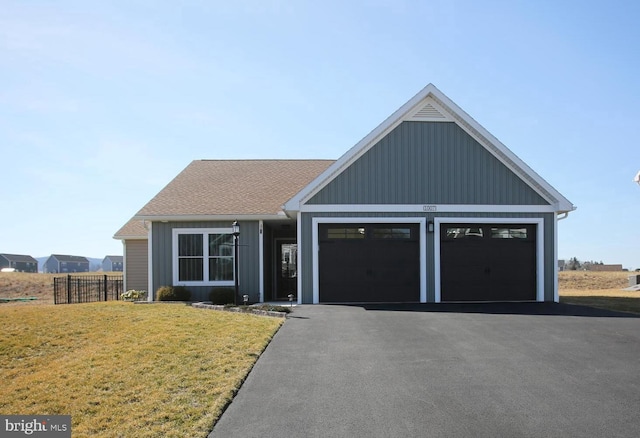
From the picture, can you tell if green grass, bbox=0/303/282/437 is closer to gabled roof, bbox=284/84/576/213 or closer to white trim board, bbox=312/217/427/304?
white trim board, bbox=312/217/427/304

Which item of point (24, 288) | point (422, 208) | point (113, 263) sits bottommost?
point (113, 263)

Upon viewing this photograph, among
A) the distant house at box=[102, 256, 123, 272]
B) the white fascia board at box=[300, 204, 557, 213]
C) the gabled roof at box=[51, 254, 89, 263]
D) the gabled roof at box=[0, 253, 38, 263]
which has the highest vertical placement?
the white fascia board at box=[300, 204, 557, 213]

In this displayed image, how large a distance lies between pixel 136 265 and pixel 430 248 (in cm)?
1322

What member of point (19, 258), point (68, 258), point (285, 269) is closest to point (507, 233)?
point (285, 269)

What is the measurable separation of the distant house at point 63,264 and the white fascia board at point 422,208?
11450cm

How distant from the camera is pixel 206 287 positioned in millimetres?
17422

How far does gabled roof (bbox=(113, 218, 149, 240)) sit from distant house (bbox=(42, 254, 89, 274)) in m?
104

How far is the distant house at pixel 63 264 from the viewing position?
117 m


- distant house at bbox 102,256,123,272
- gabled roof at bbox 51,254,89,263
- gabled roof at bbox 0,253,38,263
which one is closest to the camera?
gabled roof at bbox 0,253,38,263

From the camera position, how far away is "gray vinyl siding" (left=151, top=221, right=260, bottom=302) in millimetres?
17359

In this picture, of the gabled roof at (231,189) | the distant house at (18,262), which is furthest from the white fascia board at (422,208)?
the distant house at (18,262)

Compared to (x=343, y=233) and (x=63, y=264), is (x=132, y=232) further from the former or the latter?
(x=63, y=264)

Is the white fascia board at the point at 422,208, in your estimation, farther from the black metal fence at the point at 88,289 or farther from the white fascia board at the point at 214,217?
the black metal fence at the point at 88,289

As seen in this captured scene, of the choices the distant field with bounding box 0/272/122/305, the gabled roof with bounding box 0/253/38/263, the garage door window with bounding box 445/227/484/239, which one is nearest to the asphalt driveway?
the garage door window with bounding box 445/227/484/239
